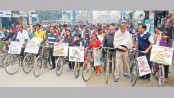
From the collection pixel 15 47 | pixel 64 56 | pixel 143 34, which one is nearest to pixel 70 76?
pixel 64 56

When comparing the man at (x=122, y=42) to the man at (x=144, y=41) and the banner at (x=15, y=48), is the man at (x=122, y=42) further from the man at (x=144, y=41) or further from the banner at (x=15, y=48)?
the banner at (x=15, y=48)

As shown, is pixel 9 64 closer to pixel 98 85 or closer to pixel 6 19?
pixel 98 85

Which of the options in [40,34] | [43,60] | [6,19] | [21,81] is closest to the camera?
[21,81]

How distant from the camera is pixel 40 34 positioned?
28.0 ft

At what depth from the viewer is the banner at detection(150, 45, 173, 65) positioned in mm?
5590

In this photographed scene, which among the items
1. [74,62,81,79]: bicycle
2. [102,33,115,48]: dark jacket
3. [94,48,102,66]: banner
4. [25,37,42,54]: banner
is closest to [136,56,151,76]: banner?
[102,33,115,48]: dark jacket

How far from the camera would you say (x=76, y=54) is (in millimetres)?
6898

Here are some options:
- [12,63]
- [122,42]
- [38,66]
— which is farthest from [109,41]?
[12,63]

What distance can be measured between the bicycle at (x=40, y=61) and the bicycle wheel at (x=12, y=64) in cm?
97

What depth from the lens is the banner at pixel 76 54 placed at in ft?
22.4

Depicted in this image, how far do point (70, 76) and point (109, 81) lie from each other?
5.04ft

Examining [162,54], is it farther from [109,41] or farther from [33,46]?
[33,46]

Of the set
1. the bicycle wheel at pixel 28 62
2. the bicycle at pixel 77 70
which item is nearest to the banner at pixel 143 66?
the bicycle at pixel 77 70

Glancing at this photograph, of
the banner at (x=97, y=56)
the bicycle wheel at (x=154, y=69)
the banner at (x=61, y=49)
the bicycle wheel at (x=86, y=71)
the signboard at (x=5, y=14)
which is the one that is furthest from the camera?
the signboard at (x=5, y=14)
